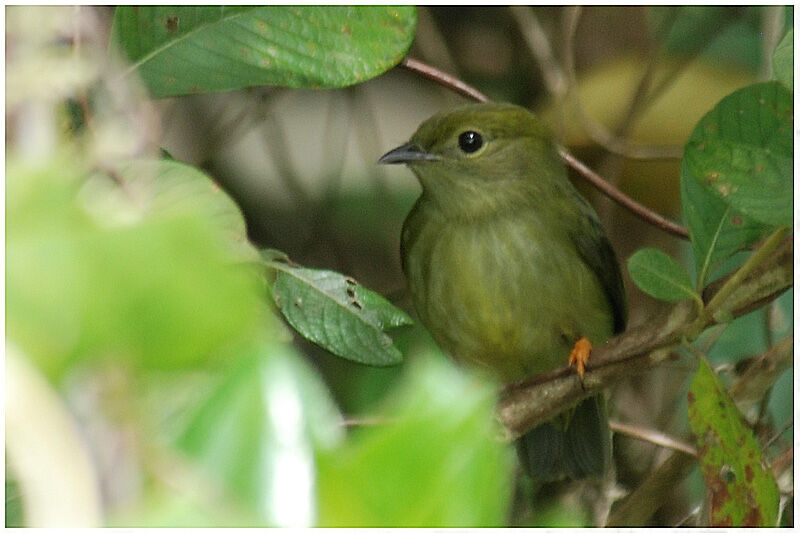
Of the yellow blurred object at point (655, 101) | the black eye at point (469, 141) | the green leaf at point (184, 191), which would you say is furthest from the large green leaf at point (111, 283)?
the yellow blurred object at point (655, 101)

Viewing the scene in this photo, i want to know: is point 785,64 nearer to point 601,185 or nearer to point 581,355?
point 581,355

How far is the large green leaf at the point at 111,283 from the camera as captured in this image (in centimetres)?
61

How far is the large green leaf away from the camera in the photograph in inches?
24.0

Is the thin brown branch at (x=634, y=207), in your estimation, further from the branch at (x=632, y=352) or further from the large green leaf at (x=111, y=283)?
the large green leaf at (x=111, y=283)

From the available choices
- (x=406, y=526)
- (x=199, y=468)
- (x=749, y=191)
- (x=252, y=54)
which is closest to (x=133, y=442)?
(x=199, y=468)

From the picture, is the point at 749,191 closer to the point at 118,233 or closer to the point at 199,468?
the point at 199,468

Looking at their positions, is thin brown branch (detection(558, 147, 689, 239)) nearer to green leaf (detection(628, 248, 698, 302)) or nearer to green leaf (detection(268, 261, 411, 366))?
green leaf (detection(628, 248, 698, 302))

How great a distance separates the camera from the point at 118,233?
2.05 ft

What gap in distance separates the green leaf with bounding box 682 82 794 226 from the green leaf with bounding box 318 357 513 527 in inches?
49.6

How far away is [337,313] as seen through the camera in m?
2.03

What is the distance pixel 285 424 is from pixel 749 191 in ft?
4.44

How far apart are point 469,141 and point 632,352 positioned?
1.16 m

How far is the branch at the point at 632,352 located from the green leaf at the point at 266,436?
134 cm

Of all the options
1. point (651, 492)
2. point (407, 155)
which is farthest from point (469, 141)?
point (651, 492)
